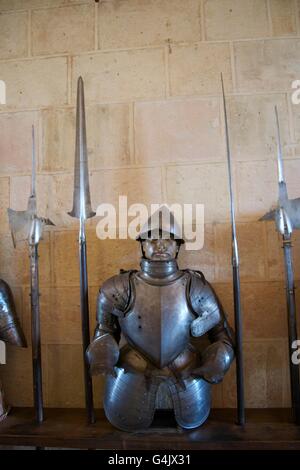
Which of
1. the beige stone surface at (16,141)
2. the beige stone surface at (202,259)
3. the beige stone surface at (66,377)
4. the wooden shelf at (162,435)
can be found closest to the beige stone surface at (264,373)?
the wooden shelf at (162,435)

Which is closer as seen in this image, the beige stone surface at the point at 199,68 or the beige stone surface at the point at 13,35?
the beige stone surface at the point at 199,68

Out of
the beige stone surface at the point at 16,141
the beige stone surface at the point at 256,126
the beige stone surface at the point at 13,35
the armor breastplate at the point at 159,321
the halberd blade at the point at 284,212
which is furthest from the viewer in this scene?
the beige stone surface at the point at 13,35

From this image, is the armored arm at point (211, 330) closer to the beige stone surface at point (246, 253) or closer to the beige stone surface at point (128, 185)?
the beige stone surface at point (246, 253)

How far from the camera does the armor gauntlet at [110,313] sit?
5.44ft

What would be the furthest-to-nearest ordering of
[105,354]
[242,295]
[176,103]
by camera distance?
[176,103], [242,295], [105,354]

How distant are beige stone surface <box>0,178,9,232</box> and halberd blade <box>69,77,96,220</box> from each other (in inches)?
19.5

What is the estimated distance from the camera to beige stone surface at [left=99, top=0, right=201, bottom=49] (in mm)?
2287

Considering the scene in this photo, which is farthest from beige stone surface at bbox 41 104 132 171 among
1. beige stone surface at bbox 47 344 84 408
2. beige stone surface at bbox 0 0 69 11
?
beige stone surface at bbox 47 344 84 408

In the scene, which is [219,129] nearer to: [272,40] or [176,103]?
[176,103]

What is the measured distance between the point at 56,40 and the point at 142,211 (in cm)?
125

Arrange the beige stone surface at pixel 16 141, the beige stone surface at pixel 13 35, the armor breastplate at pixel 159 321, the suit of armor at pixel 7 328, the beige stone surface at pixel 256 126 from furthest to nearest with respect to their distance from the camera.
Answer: the beige stone surface at pixel 13 35 < the beige stone surface at pixel 16 141 < the beige stone surface at pixel 256 126 < the suit of armor at pixel 7 328 < the armor breastplate at pixel 159 321

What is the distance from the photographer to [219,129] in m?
2.20

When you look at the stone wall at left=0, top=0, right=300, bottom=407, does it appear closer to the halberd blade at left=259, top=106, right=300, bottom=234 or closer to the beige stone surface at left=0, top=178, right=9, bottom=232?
the beige stone surface at left=0, top=178, right=9, bottom=232

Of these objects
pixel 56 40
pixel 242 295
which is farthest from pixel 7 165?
pixel 242 295
